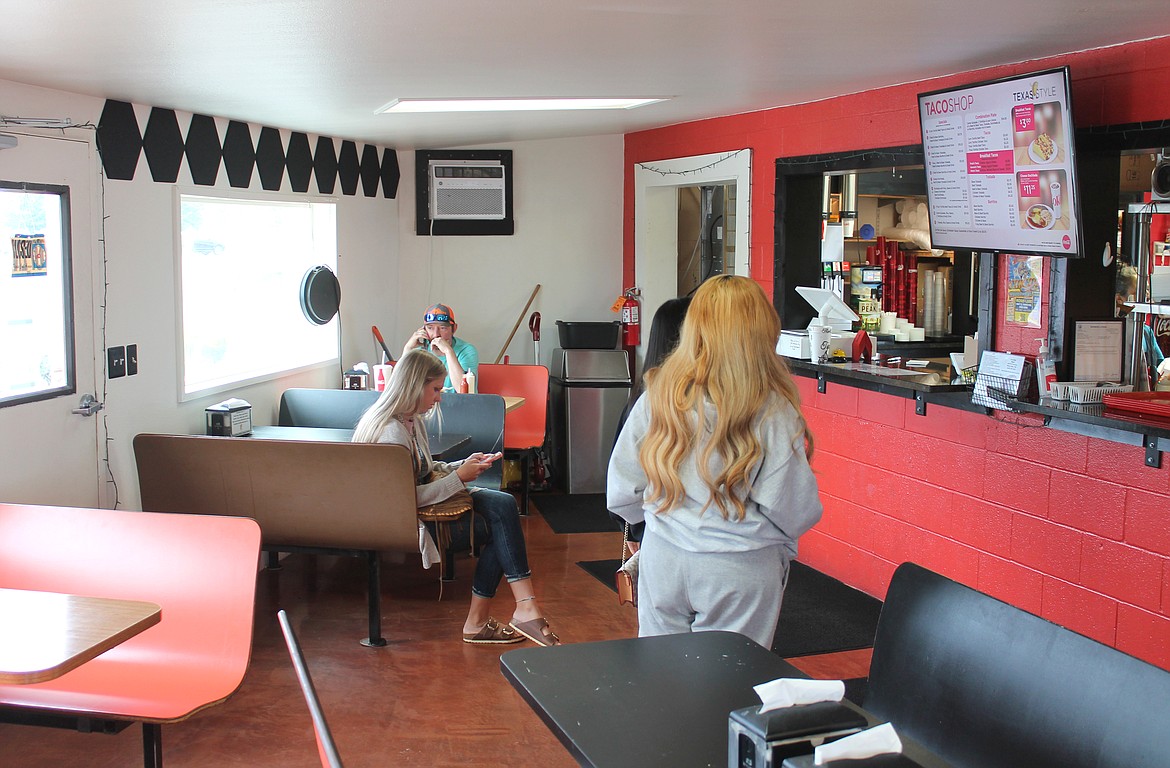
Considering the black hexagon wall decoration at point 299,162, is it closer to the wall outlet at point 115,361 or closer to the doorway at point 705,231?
the wall outlet at point 115,361

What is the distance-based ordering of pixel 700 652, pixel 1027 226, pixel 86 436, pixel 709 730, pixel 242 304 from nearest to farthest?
pixel 709 730 < pixel 700 652 < pixel 1027 226 < pixel 86 436 < pixel 242 304

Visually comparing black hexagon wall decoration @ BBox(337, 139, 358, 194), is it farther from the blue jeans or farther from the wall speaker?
the wall speaker

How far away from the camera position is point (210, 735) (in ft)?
11.0

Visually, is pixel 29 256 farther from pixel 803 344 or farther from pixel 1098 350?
pixel 1098 350

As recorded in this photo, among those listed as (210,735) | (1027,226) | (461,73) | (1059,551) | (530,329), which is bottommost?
(210,735)

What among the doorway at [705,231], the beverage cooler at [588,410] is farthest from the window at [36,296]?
the doorway at [705,231]

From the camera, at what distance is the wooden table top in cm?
205

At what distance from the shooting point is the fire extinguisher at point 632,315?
22.7 feet

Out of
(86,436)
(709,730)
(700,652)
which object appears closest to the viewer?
(709,730)

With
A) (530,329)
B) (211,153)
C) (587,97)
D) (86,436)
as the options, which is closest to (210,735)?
(86,436)

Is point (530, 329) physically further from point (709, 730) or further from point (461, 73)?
point (709, 730)

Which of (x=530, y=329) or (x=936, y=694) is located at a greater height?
(x=530, y=329)

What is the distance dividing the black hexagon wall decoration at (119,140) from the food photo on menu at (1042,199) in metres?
3.41

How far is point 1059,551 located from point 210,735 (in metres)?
2.98
